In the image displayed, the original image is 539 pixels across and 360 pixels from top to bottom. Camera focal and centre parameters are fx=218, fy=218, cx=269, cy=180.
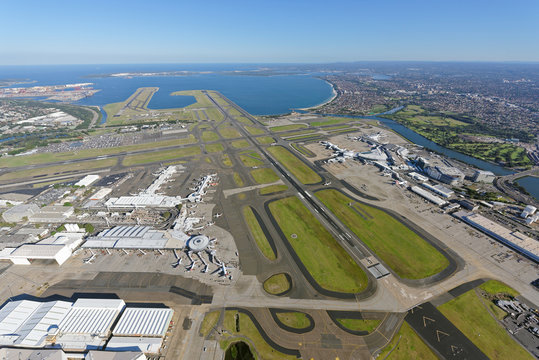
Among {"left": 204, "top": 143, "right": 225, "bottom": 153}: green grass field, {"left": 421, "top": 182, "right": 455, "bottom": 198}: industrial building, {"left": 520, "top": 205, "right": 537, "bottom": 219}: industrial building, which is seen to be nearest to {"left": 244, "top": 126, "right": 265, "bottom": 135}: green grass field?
{"left": 204, "top": 143, "right": 225, "bottom": 153}: green grass field

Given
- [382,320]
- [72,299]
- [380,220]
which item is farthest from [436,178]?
[72,299]

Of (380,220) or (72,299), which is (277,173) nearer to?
(380,220)

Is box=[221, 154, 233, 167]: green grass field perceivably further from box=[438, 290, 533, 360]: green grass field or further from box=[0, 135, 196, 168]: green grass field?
box=[438, 290, 533, 360]: green grass field

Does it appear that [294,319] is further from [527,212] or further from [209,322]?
[527,212]

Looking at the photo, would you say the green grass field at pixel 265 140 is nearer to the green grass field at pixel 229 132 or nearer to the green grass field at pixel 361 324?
the green grass field at pixel 229 132

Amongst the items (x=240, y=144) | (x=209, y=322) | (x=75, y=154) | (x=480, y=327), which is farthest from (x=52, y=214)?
(x=480, y=327)

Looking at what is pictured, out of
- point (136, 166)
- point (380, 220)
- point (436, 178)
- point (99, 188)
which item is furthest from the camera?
point (136, 166)
